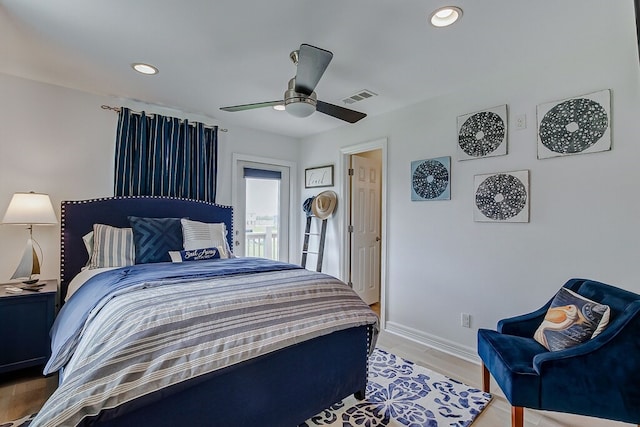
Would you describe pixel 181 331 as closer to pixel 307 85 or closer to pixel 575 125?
pixel 307 85

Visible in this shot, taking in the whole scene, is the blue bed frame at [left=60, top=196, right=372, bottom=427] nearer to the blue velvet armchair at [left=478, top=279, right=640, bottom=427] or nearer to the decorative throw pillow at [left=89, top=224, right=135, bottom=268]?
the blue velvet armchair at [left=478, top=279, right=640, bottom=427]

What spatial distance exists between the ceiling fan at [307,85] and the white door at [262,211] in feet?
6.36

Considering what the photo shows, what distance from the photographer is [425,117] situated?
3.12 m

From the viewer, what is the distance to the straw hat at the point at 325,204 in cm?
402

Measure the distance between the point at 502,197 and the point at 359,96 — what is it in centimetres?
161

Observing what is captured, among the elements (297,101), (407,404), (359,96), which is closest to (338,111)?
(297,101)

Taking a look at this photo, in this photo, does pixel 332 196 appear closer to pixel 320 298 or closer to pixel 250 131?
pixel 250 131

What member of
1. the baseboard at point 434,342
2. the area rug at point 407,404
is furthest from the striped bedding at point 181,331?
the baseboard at point 434,342

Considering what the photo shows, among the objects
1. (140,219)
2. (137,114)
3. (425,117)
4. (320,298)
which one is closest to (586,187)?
(425,117)

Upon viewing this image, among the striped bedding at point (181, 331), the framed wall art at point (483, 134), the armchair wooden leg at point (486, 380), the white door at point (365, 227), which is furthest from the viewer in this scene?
the white door at point (365, 227)

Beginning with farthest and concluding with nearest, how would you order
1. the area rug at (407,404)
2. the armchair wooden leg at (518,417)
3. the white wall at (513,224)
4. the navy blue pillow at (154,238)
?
the navy blue pillow at (154,238)
the white wall at (513,224)
the area rug at (407,404)
the armchair wooden leg at (518,417)

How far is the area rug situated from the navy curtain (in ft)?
6.99

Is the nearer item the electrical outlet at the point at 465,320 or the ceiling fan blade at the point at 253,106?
the ceiling fan blade at the point at 253,106

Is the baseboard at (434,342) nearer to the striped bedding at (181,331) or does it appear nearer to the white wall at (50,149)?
the striped bedding at (181,331)
